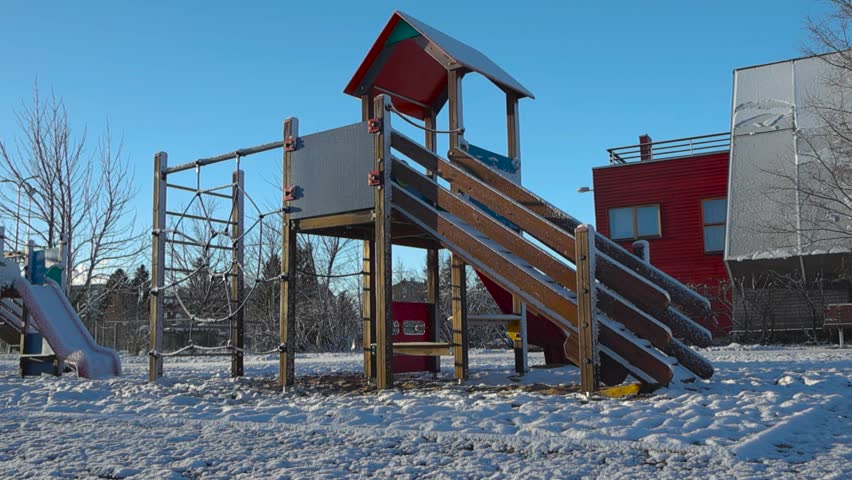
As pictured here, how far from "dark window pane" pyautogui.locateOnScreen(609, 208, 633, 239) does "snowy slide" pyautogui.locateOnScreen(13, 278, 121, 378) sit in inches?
600

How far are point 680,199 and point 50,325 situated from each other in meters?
16.9

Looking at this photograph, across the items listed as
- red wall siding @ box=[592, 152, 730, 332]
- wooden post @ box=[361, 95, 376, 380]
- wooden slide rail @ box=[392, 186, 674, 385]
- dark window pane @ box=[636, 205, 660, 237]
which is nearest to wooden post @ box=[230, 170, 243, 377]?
wooden post @ box=[361, 95, 376, 380]

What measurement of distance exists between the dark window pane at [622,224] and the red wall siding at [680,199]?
0.20 metres

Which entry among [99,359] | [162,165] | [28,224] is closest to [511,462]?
[162,165]

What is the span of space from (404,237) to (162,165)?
3.69m

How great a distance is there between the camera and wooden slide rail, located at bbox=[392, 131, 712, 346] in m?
6.34

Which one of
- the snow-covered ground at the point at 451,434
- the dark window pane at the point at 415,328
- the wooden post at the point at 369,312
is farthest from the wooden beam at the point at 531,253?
the dark window pane at the point at 415,328

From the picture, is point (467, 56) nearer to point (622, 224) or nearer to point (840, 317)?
point (840, 317)

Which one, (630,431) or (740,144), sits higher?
(740,144)

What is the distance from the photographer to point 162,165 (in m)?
10.5

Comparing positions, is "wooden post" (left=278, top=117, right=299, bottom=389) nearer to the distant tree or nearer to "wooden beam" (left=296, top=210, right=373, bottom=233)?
"wooden beam" (left=296, top=210, right=373, bottom=233)

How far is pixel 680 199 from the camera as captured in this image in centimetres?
2211

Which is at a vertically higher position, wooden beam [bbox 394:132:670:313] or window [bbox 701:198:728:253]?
window [bbox 701:198:728:253]

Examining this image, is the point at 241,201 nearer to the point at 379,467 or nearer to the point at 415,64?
the point at 415,64
